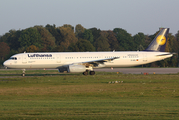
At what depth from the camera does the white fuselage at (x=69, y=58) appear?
3675 centimetres

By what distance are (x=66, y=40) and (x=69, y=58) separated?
256ft

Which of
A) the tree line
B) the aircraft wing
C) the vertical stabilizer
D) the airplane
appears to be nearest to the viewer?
the aircraft wing

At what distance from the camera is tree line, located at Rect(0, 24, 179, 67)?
295 ft

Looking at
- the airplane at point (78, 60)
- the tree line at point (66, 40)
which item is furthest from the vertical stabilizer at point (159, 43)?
the tree line at point (66, 40)

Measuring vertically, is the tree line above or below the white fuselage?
above

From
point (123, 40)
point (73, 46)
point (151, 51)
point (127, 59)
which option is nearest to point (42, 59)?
point (127, 59)

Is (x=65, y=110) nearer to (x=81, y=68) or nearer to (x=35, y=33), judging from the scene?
(x=81, y=68)

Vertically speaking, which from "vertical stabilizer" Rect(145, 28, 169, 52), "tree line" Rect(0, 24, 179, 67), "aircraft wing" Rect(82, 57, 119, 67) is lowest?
"aircraft wing" Rect(82, 57, 119, 67)

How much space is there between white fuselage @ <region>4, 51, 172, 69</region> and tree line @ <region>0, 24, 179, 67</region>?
121 ft

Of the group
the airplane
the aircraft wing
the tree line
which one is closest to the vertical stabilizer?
the airplane

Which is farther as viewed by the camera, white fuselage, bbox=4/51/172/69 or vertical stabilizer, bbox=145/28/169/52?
vertical stabilizer, bbox=145/28/169/52

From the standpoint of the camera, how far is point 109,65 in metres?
38.2

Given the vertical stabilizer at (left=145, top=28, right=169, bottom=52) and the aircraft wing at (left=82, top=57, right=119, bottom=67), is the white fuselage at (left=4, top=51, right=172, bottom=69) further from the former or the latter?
the vertical stabilizer at (left=145, top=28, right=169, bottom=52)

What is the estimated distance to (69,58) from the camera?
37406mm
